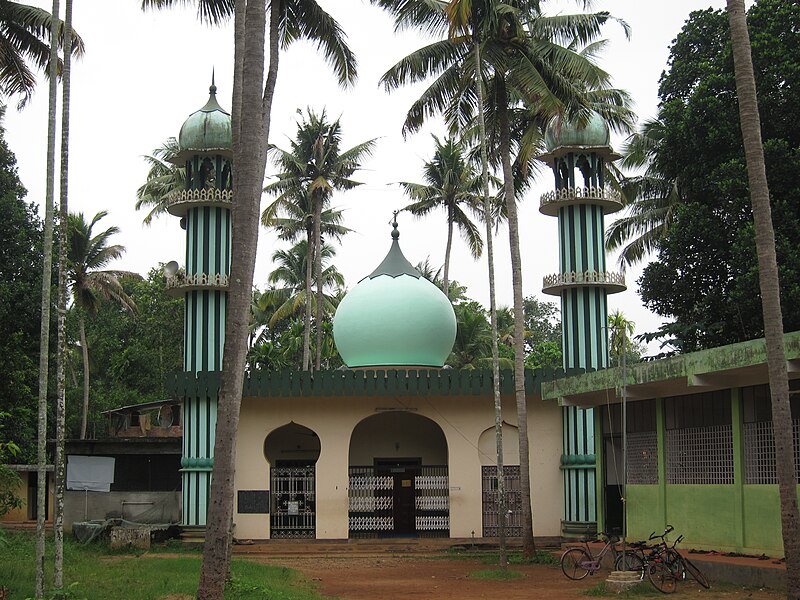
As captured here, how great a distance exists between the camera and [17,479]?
1839cm

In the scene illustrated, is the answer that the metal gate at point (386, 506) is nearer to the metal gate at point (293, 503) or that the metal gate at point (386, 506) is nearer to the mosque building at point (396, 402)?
the mosque building at point (396, 402)

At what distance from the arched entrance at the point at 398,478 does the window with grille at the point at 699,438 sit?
31.6 ft

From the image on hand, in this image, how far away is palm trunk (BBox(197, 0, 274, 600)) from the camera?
45.8 ft

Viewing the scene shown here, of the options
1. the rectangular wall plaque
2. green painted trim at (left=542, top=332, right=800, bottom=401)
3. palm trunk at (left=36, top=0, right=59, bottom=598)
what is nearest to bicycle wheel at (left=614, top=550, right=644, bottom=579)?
green painted trim at (left=542, top=332, right=800, bottom=401)

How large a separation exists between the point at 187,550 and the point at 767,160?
1857cm

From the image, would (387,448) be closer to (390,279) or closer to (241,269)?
(390,279)

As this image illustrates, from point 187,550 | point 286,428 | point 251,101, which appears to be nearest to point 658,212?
point 286,428

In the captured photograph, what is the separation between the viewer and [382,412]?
105ft

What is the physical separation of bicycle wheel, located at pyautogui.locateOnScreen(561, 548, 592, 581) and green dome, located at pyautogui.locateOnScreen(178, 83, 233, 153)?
16.2 metres

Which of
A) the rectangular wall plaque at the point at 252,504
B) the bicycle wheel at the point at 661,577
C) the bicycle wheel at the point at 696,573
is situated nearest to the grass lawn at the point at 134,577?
the rectangular wall plaque at the point at 252,504

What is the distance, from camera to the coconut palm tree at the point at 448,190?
46.5 metres

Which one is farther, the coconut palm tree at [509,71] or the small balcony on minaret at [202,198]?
the small balcony on minaret at [202,198]

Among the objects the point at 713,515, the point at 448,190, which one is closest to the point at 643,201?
the point at 448,190

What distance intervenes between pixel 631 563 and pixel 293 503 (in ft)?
43.7
